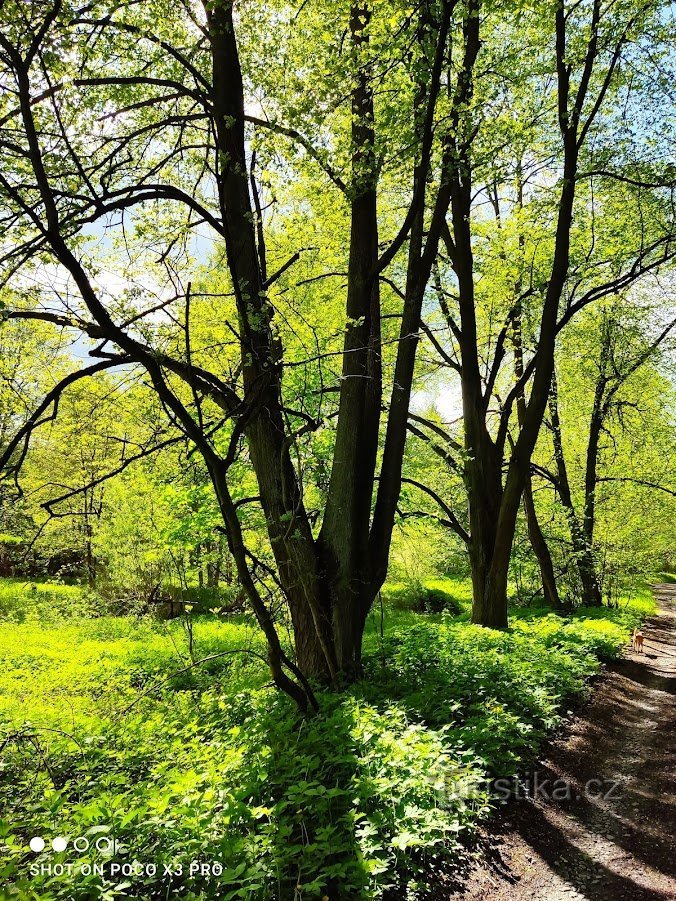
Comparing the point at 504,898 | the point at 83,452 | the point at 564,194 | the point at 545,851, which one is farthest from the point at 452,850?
the point at 83,452

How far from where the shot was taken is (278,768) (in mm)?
3357

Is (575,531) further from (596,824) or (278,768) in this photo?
(278,768)

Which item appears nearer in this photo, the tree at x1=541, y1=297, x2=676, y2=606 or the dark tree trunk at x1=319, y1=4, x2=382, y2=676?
the dark tree trunk at x1=319, y1=4, x2=382, y2=676

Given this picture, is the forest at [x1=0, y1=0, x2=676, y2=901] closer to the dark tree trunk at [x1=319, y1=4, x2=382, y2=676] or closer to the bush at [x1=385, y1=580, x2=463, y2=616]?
the dark tree trunk at [x1=319, y1=4, x2=382, y2=676]

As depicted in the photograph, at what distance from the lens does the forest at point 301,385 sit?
2.84 metres

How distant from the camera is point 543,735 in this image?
177 inches

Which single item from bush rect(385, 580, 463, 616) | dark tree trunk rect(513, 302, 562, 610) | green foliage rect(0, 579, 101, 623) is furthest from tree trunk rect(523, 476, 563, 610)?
green foliage rect(0, 579, 101, 623)

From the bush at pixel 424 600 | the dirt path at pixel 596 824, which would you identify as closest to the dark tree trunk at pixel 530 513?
the bush at pixel 424 600

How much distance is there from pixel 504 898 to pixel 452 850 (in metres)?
0.34

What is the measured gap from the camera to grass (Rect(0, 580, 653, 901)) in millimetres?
2480

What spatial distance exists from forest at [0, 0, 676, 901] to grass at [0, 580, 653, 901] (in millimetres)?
27

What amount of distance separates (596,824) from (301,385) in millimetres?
4467

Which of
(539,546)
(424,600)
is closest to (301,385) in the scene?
(539,546)

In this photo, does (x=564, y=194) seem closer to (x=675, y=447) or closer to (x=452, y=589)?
(x=675, y=447)
